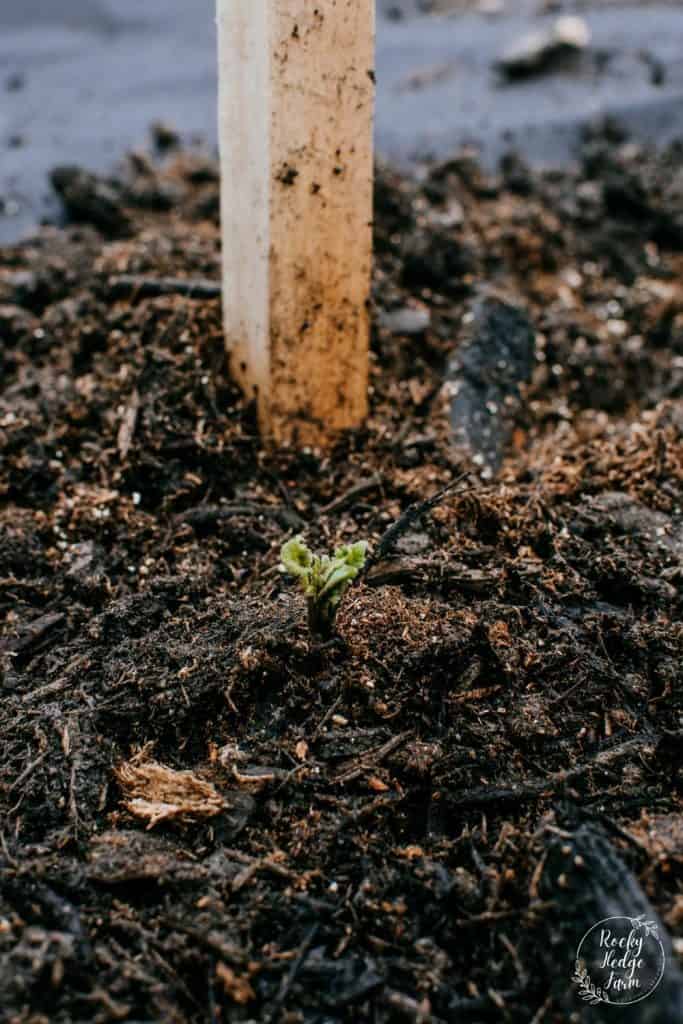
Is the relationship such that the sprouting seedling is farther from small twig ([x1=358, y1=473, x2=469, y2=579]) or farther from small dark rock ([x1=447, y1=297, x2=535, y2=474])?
small dark rock ([x1=447, y1=297, x2=535, y2=474])

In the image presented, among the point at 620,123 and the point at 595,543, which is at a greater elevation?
the point at 620,123

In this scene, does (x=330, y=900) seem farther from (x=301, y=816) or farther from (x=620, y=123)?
(x=620, y=123)

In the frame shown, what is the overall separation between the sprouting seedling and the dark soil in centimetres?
5

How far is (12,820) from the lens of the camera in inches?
53.9

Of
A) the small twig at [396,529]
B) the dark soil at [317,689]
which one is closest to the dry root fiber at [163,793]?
the dark soil at [317,689]

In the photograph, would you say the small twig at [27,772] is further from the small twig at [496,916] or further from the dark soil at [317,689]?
the small twig at [496,916]

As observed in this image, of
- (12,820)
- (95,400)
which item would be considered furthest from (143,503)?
(12,820)

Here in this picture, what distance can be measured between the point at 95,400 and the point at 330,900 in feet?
4.48

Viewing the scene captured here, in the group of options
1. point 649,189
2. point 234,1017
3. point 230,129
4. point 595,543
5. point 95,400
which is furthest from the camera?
point 649,189

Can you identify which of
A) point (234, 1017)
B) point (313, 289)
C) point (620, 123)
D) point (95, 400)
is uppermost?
point (620, 123)

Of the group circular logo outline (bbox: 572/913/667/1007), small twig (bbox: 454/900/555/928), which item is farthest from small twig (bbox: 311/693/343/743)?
circular logo outline (bbox: 572/913/667/1007)

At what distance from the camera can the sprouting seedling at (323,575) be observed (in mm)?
1451

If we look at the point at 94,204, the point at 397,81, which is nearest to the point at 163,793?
the point at 94,204

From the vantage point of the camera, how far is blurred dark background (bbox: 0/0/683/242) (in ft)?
12.2
